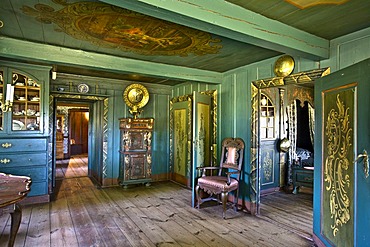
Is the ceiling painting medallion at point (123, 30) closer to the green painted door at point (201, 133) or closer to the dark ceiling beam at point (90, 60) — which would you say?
the dark ceiling beam at point (90, 60)

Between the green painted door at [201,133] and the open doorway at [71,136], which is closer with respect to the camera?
the green painted door at [201,133]

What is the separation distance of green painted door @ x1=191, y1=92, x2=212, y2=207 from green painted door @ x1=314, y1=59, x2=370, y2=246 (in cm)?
188

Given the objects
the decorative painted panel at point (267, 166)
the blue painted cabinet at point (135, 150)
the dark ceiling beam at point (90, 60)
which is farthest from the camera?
the blue painted cabinet at point (135, 150)

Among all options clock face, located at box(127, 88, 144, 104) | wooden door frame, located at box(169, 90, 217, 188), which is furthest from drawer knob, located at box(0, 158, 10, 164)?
wooden door frame, located at box(169, 90, 217, 188)

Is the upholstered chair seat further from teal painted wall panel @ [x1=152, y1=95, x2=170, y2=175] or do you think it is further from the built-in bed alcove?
teal painted wall panel @ [x1=152, y1=95, x2=170, y2=175]

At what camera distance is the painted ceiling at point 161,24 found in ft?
6.45

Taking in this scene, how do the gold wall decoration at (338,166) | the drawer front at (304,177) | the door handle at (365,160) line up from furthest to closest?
the drawer front at (304,177)
the gold wall decoration at (338,166)
the door handle at (365,160)

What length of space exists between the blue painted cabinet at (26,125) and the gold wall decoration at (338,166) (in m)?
4.33

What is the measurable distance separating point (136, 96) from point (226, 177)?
2.96 metres

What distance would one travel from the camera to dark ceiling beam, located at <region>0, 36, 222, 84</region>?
2917 mm

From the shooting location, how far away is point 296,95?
5512 mm

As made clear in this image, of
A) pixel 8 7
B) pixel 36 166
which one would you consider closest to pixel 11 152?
pixel 36 166

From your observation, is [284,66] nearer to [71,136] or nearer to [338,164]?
[338,164]

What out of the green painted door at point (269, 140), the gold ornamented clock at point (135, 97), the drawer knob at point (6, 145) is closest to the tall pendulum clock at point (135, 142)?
the gold ornamented clock at point (135, 97)
